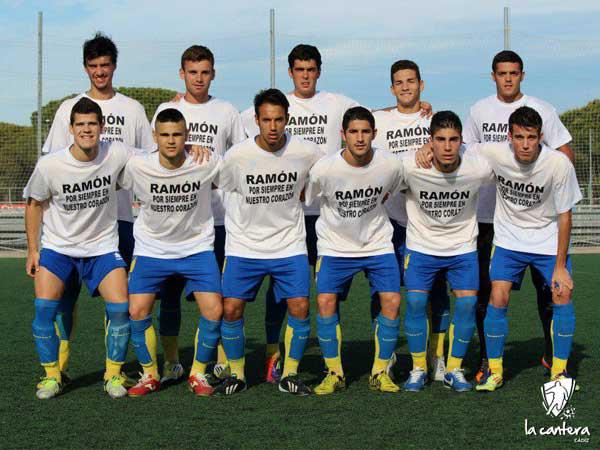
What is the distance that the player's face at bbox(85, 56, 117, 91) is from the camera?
598cm

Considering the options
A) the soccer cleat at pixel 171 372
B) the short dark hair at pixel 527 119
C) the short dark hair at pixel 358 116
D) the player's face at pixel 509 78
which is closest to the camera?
the short dark hair at pixel 527 119

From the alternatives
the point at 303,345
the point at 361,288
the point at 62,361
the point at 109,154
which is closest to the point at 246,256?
the point at 303,345

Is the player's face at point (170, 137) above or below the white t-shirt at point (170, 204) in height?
above

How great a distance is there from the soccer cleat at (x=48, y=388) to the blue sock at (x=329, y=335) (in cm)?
163

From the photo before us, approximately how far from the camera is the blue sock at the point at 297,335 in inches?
218

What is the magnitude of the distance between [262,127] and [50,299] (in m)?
1.67

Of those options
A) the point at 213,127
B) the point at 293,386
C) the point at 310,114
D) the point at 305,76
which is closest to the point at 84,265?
the point at 213,127

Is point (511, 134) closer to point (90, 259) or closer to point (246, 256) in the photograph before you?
point (246, 256)

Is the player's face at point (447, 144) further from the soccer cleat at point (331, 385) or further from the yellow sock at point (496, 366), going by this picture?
the soccer cleat at point (331, 385)

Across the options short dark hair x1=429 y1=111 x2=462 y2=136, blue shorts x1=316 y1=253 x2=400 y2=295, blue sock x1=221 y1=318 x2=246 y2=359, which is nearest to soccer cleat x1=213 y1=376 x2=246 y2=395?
blue sock x1=221 y1=318 x2=246 y2=359

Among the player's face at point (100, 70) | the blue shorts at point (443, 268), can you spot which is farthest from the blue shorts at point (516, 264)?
the player's face at point (100, 70)

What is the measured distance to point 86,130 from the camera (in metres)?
5.39

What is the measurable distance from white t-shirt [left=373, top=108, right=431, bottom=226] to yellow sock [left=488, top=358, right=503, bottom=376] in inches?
46.0

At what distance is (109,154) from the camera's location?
18.3 ft
